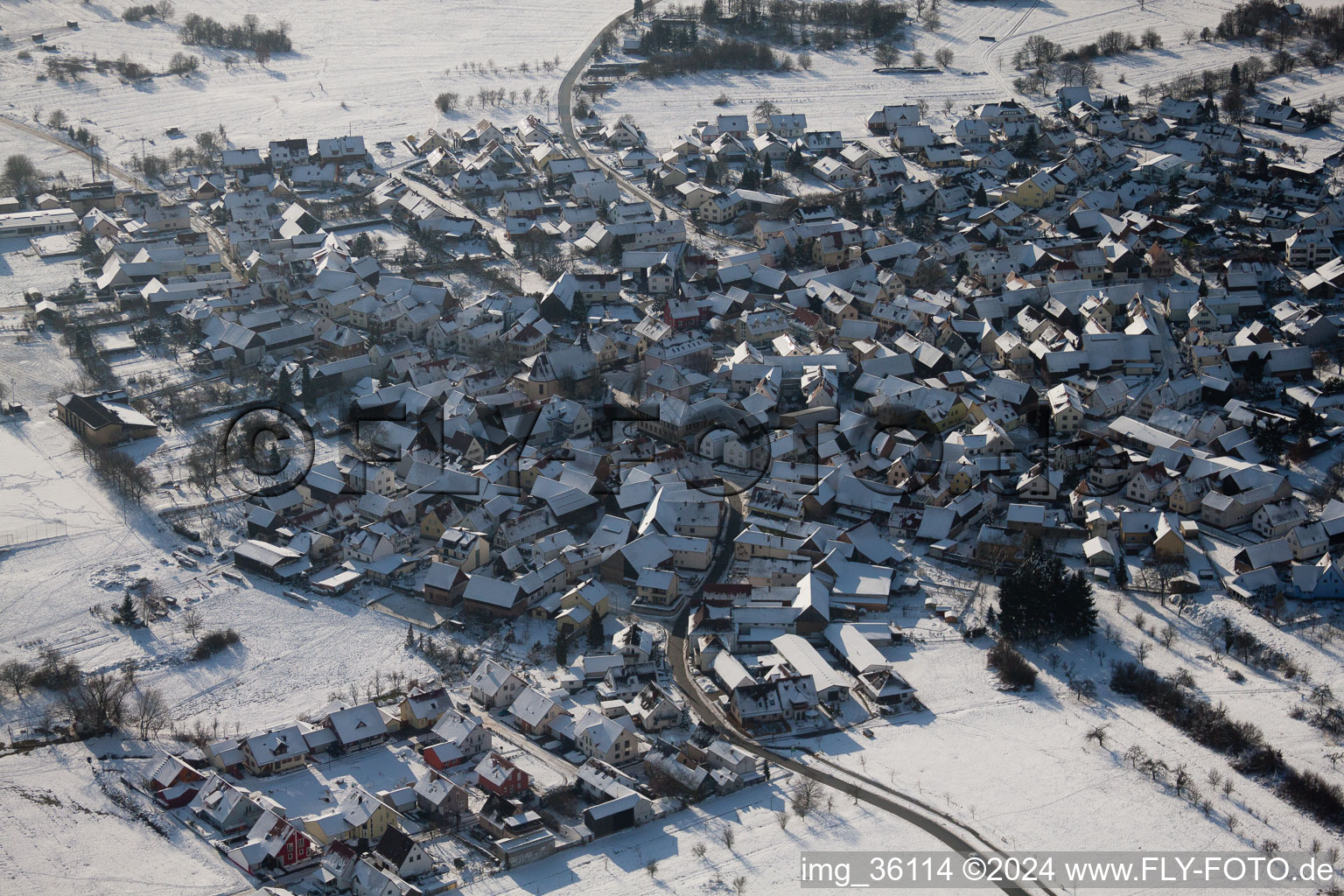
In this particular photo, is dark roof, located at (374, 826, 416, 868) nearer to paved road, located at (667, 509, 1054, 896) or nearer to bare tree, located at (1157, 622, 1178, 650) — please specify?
paved road, located at (667, 509, 1054, 896)

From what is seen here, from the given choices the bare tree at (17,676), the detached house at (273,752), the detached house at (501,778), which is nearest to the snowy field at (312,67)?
the bare tree at (17,676)

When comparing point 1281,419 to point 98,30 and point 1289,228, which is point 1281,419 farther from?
point 98,30

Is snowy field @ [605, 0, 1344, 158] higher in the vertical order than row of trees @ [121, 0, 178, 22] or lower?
lower

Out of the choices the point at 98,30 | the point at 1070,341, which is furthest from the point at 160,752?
the point at 98,30

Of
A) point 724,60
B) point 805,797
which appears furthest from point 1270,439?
point 724,60

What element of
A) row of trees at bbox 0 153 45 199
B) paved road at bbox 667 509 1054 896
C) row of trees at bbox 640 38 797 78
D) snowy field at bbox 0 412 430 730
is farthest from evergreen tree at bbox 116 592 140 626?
row of trees at bbox 640 38 797 78

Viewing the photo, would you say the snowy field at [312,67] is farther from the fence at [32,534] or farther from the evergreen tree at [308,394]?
the fence at [32,534]

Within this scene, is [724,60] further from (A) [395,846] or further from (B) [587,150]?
(A) [395,846]
